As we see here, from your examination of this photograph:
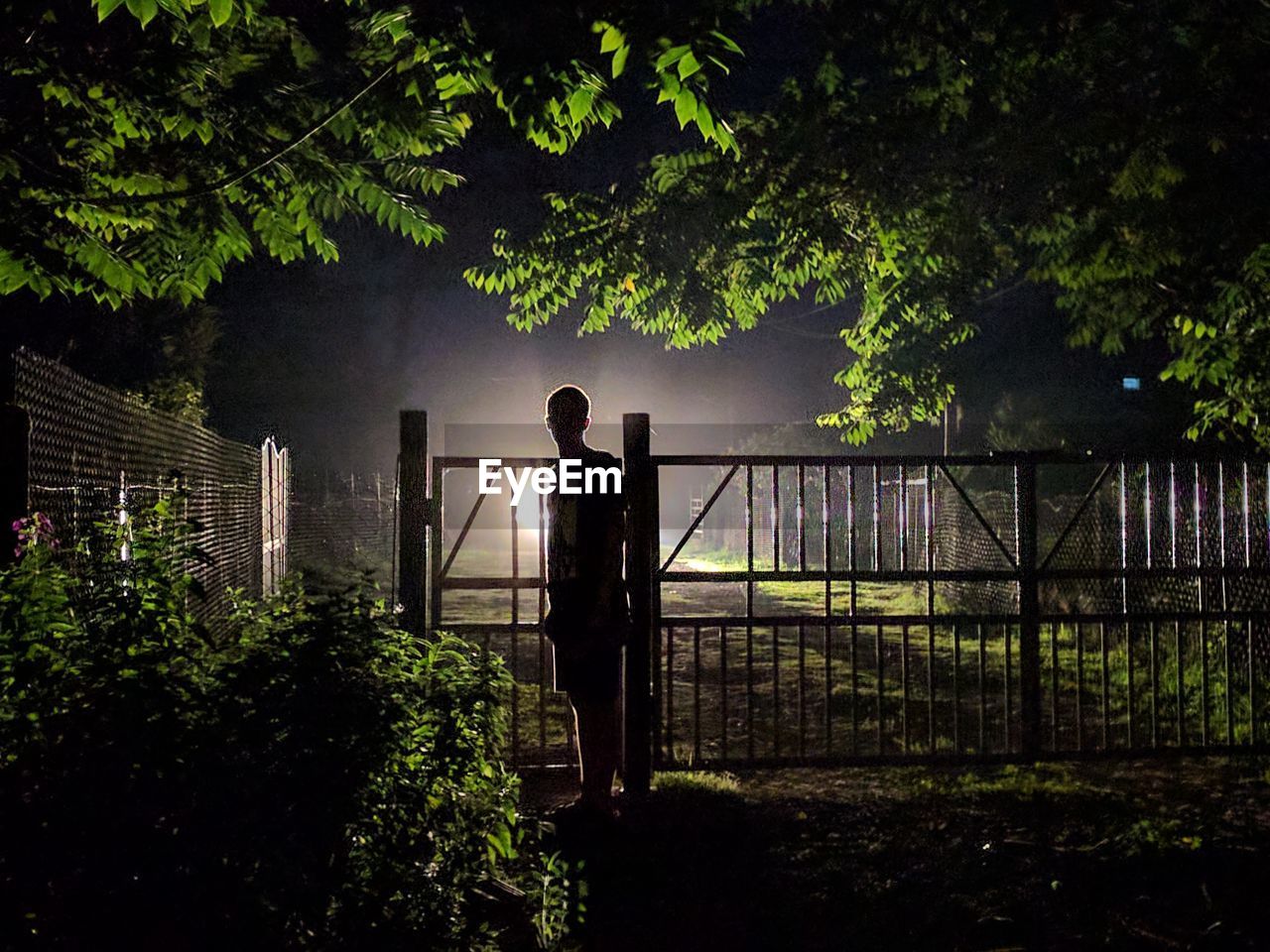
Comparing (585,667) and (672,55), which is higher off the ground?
(672,55)

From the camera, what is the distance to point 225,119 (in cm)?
512

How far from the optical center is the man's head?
512cm

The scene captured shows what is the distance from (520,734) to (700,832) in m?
2.59

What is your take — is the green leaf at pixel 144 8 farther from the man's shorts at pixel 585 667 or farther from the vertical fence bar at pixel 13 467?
the man's shorts at pixel 585 667

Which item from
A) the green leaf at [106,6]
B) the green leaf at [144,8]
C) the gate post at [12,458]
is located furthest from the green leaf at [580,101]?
the gate post at [12,458]

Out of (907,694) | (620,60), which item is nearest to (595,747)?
(907,694)

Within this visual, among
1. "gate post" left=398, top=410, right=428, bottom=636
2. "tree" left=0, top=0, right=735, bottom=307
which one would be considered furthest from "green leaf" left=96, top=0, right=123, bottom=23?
"gate post" left=398, top=410, right=428, bottom=636

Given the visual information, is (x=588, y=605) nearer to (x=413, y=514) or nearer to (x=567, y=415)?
(x=567, y=415)

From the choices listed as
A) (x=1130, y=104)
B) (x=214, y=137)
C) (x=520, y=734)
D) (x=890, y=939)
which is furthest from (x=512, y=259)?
(x=890, y=939)

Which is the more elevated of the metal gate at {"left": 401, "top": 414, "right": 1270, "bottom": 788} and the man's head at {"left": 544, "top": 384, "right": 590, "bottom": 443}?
the man's head at {"left": 544, "top": 384, "right": 590, "bottom": 443}

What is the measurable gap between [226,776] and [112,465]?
187 inches

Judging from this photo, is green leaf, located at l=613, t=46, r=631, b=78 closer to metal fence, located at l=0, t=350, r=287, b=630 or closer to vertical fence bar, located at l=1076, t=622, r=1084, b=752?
metal fence, located at l=0, t=350, r=287, b=630

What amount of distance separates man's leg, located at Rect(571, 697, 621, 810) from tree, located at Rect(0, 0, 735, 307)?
2911 millimetres

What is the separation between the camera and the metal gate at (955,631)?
19.2 ft
